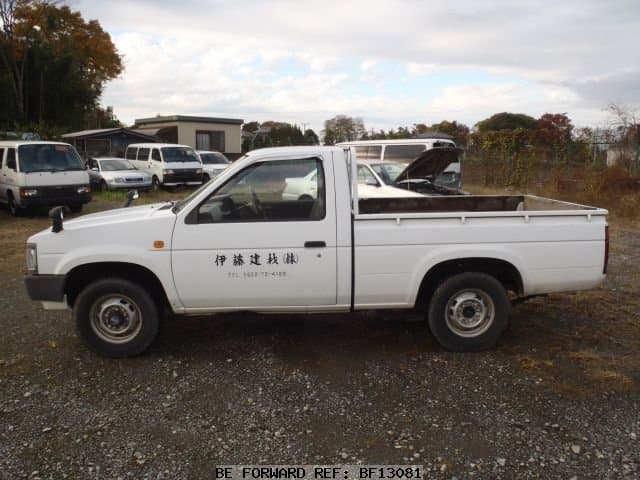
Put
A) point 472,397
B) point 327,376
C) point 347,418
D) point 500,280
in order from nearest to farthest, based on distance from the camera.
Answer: point 347,418
point 472,397
point 327,376
point 500,280

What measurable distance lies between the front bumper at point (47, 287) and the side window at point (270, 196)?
128 centimetres

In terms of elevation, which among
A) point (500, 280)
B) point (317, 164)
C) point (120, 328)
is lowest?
point (120, 328)

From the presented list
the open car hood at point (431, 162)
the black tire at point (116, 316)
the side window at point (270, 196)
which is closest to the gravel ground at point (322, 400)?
the black tire at point (116, 316)

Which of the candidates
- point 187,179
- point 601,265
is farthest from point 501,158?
point 601,265

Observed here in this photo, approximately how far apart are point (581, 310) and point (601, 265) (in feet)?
A: 5.15

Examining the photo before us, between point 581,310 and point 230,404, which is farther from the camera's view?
point 581,310

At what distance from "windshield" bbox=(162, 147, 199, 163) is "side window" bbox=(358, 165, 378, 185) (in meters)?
12.2

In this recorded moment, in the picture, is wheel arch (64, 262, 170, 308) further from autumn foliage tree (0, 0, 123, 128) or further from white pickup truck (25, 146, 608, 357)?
autumn foliage tree (0, 0, 123, 128)

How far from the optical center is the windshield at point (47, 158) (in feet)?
43.0

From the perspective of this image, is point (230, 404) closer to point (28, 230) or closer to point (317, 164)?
point (317, 164)

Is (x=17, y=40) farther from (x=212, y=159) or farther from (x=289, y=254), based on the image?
(x=289, y=254)

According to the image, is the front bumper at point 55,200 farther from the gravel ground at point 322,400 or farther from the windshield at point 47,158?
the gravel ground at point 322,400

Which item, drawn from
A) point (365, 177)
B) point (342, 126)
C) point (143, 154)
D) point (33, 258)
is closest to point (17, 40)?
point (143, 154)

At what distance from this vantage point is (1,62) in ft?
111
